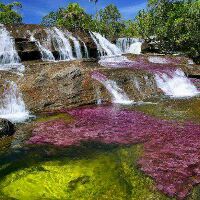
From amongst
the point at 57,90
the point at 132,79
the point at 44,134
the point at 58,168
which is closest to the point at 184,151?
the point at 58,168

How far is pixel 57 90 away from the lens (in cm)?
2800

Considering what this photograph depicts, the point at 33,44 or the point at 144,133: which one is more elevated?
the point at 33,44

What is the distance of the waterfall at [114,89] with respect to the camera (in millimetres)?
29578

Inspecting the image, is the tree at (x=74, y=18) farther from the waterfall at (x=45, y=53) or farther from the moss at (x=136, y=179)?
the moss at (x=136, y=179)

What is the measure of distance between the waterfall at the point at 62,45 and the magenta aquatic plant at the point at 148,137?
2074 centimetres

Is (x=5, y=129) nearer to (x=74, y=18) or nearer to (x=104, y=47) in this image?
(x=104, y=47)

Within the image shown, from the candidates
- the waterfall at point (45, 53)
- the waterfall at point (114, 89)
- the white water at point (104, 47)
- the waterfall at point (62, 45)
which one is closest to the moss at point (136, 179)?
the waterfall at point (114, 89)

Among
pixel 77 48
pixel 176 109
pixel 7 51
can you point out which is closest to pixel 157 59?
pixel 77 48

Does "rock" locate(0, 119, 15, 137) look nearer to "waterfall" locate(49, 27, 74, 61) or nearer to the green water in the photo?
the green water

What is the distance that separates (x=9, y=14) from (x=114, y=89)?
258 feet

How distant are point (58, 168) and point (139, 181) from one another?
340cm

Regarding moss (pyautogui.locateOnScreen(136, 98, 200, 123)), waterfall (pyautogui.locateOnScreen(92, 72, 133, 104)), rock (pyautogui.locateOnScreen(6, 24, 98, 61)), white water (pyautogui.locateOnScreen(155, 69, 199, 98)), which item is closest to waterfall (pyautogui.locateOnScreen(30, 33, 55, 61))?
rock (pyautogui.locateOnScreen(6, 24, 98, 61))

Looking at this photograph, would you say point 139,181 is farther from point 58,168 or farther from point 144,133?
point 144,133

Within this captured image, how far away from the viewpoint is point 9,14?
10088cm
